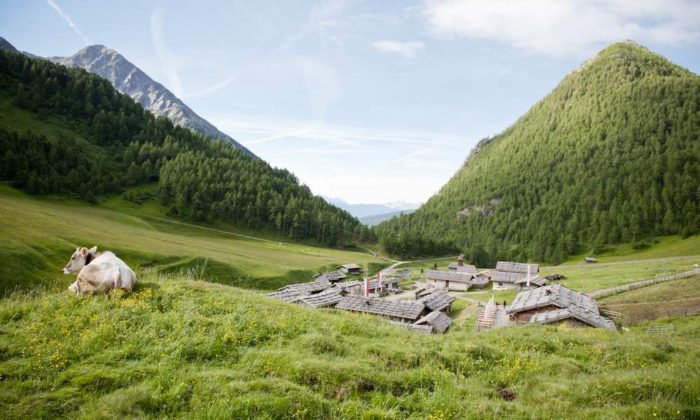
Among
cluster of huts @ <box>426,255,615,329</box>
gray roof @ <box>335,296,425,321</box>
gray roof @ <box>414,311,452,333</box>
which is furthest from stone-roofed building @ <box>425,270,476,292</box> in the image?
gray roof @ <box>335,296,425,321</box>

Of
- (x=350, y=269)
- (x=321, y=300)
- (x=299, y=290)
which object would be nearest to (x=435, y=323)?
(x=321, y=300)

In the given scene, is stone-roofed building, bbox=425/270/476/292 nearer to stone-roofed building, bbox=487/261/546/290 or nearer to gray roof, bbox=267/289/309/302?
stone-roofed building, bbox=487/261/546/290

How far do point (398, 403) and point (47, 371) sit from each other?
9436mm

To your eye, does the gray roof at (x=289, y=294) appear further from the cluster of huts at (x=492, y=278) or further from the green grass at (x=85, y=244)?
the cluster of huts at (x=492, y=278)

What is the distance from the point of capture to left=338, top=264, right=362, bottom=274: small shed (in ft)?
347

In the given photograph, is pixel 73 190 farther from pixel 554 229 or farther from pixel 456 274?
pixel 554 229

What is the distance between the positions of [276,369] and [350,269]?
97.9 meters

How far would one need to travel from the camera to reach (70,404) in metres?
8.26

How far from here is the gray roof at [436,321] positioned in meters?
43.4

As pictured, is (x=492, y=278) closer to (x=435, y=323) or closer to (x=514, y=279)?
(x=514, y=279)

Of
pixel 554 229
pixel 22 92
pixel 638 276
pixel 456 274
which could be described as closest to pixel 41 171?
pixel 22 92

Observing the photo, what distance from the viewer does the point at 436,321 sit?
4516 centimetres

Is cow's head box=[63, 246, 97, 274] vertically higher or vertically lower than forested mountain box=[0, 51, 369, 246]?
lower

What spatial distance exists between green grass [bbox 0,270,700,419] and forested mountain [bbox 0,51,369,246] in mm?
136332
